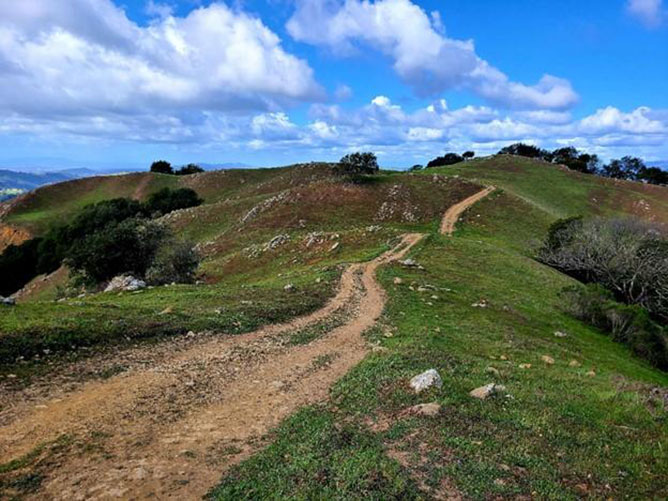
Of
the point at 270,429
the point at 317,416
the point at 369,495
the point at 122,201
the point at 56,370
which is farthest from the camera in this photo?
the point at 122,201

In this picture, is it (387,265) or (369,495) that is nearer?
(369,495)

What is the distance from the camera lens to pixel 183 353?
16203mm

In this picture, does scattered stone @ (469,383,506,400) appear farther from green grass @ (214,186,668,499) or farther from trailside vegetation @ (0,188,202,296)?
trailside vegetation @ (0,188,202,296)

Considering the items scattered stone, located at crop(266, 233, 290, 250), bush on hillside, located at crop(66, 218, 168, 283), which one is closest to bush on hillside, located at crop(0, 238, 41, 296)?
bush on hillside, located at crop(66, 218, 168, 283)

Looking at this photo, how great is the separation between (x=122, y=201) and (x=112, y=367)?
75719 millimetres

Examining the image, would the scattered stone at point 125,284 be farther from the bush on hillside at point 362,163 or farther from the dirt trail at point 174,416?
the bush on hillside at point 362,163

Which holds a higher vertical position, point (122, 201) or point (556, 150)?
point (556, 150)

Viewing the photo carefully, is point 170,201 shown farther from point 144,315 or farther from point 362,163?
point 144,315

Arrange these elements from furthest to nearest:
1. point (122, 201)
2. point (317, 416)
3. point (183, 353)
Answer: point (122, 201)
point (183, 353)
point (317, 416)

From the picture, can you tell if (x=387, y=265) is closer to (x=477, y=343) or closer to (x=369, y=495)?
(x=477, y=343)

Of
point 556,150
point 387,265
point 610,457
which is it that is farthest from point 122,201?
point 556,150

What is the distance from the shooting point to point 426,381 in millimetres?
13031

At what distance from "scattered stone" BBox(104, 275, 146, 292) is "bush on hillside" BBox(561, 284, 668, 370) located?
97.5ft

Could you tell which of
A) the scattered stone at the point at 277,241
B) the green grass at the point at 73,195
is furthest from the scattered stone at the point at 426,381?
the green grass at the point at 73,195
